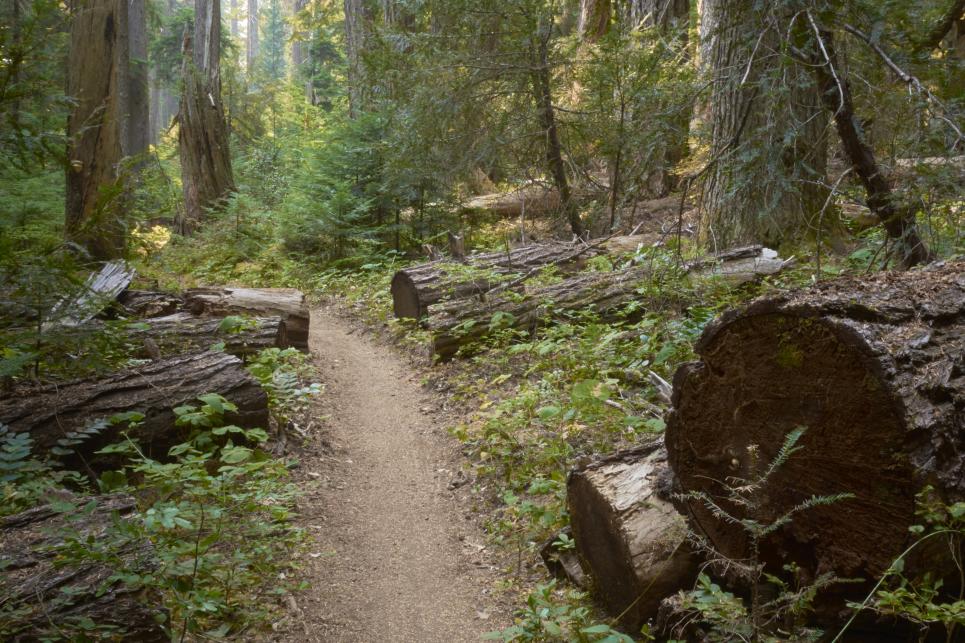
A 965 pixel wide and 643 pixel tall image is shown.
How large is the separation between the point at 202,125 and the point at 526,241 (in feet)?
33.7

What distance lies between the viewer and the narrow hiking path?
4.06 metres

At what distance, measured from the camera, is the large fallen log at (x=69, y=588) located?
2715mm

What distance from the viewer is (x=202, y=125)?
57.4ft

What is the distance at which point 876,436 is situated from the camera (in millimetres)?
2523

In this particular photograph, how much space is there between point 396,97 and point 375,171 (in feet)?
7.00

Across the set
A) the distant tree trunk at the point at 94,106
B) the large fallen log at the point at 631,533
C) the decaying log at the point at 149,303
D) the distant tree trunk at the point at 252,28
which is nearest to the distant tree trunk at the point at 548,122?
the decaying log at the point at 149,303

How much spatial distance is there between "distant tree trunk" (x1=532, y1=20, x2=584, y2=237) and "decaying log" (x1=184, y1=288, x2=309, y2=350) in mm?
4301

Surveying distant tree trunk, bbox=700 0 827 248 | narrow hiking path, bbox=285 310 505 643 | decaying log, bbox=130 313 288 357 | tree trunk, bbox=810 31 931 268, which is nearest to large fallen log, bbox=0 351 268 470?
narrow hiking path, bbox=285 310 505 643

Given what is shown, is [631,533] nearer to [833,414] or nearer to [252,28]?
[833,414]

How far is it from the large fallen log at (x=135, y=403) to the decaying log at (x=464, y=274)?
11.7 ft

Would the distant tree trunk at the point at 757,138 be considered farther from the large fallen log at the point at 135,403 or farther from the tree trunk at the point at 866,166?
the large fallen log at the point at 135,403

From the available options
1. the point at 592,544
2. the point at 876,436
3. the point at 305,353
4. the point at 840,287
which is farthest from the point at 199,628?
the point at 305,353

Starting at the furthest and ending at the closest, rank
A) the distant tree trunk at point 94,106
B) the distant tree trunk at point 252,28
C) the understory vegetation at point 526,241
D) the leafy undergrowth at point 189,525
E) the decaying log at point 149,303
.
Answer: the distant tree trunk at point 252,28 → the distant tree trunk at point 94,106 → the decaying log at point 149,303 → the understory vegetation at point 526,241 → the leafy undergrowth at point 189,525

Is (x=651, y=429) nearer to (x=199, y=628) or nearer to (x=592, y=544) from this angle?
(x=592, y=544)
